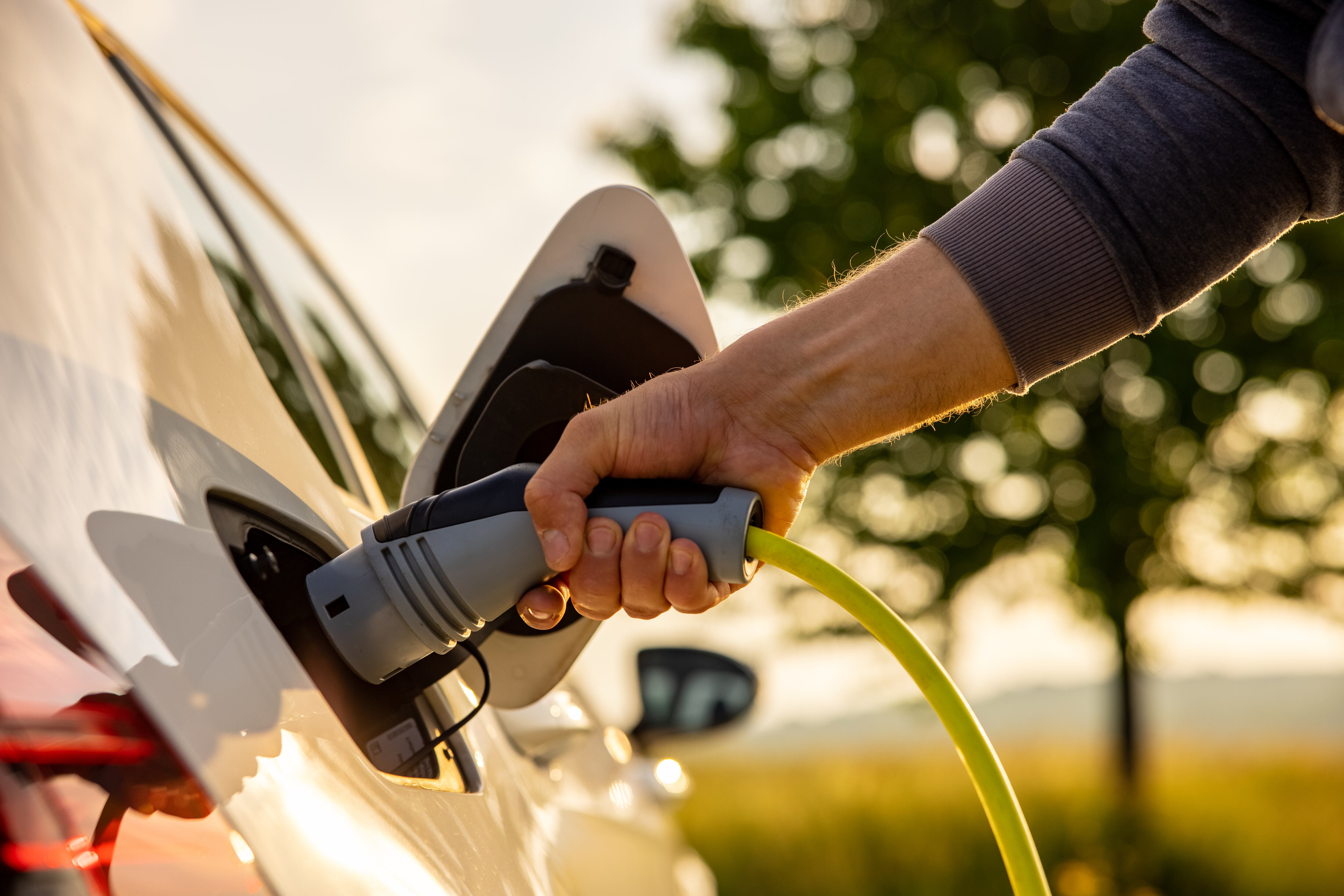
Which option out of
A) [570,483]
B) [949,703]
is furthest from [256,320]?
[949,703]

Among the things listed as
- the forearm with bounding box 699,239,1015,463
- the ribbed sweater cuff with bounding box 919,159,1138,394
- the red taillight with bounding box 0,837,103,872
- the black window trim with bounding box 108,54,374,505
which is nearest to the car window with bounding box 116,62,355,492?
the black window trim with bounding box 108,54,374,505

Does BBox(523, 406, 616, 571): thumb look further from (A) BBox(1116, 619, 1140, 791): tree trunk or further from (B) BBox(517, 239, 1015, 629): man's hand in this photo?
(A) BBox(1116, 619, 1140, 791): tree trunk

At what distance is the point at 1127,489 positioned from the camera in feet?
23.5

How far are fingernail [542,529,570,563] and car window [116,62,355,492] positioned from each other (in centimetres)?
32

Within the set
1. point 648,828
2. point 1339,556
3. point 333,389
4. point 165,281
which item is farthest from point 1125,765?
point 165,281

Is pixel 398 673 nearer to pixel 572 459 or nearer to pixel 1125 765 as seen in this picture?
pixel 572 459

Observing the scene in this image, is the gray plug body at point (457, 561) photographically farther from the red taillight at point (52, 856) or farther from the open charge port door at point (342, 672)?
the red taillight at point (52, 856)

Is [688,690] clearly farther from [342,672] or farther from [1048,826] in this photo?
[1048,826]

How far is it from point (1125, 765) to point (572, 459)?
7736mm

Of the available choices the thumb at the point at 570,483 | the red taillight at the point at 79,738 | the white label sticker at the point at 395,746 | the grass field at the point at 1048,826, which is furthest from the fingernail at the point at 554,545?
the grass field at the point at 1048,826

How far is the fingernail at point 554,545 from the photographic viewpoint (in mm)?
1243

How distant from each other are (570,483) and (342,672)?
1.09 feet

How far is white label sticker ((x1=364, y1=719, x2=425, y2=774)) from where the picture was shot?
3.74 feet

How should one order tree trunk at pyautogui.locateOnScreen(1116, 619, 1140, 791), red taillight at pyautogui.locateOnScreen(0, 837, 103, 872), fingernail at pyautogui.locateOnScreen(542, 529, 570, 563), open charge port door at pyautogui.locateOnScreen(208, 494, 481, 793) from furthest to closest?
tree trunk at pyautogui.locateOnScreen(1116, 619, 1140, 791)
fingernail at pyautogui.locateOnScreen(542, 529, 570, 563)
open charge port door at pyautogui.locateOnScreen(208, 494, 481, 793)
red taillight at pyautogui.locateOnScreen(0, 837, 103, 872)
